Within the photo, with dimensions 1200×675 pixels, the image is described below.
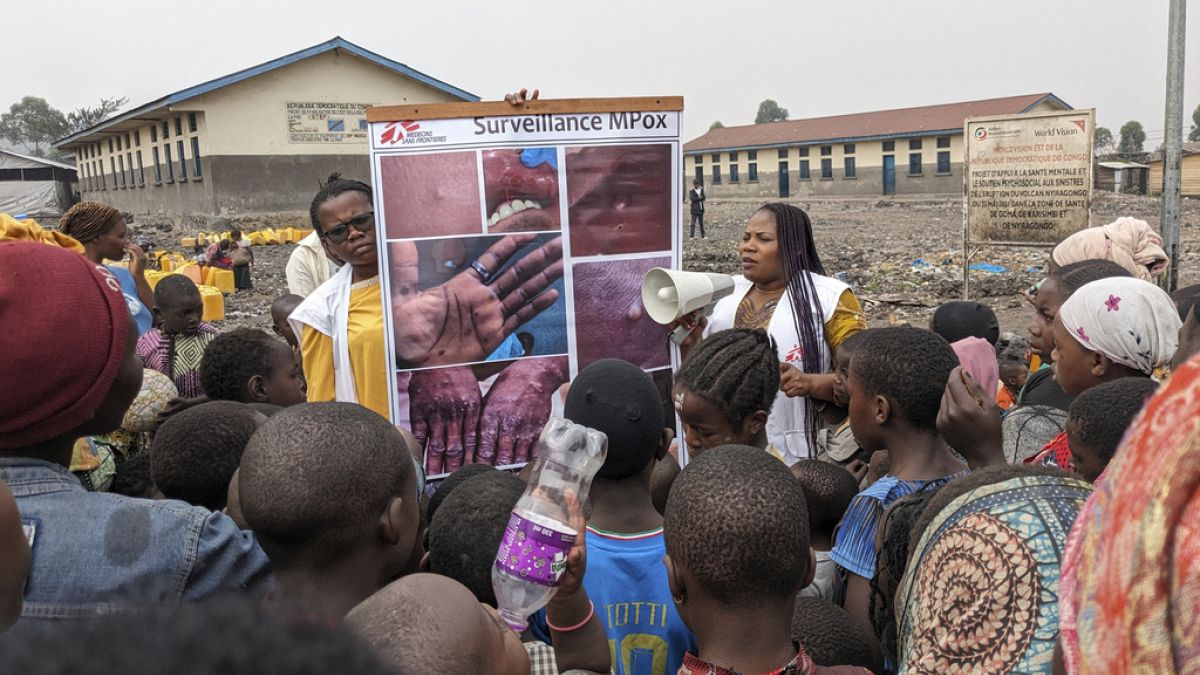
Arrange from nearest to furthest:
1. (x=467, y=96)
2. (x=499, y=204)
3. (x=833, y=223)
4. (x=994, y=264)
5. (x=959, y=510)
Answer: (x=959, y=510) → (x=499, y=204) → (x=994, y=264) → (x=467, y=96) → (x=833, y=223)

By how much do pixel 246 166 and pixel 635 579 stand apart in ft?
93.4

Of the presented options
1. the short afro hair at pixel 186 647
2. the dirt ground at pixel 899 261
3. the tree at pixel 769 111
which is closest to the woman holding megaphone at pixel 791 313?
the short afro hair at pixel 186 647

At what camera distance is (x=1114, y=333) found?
2.91 metres

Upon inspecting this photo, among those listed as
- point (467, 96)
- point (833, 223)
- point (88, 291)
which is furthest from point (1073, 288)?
point (833, 223)

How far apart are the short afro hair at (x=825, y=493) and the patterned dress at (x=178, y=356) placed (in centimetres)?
296

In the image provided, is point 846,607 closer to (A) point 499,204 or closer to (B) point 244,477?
(B) point 244,477

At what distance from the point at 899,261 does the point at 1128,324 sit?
14748 millimetres

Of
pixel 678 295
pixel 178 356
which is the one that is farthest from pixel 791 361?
pixel 178 356

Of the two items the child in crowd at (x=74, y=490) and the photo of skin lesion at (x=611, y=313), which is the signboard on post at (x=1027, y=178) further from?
the child in crowd at (x=74, y=490)

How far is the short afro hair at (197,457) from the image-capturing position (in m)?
2.40

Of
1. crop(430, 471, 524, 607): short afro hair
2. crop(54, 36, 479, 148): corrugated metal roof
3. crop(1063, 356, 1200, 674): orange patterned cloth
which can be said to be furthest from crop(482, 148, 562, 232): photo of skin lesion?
crop(54, 36, 479, 148): corrugated metal roof

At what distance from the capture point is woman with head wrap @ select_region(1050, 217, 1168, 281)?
5.04m

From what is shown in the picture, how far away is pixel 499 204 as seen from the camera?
3.54m

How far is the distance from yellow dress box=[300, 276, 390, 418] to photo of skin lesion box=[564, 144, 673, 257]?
84 cm
